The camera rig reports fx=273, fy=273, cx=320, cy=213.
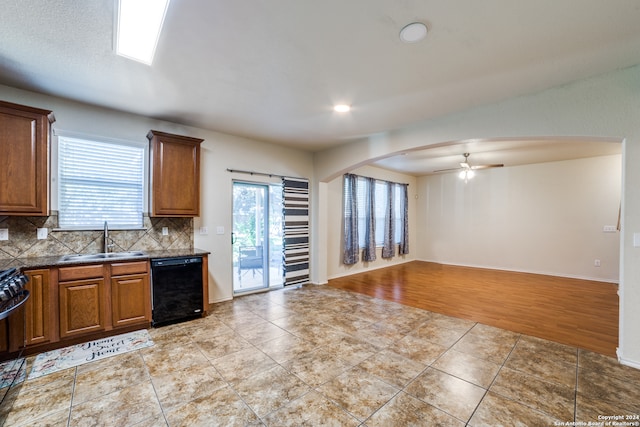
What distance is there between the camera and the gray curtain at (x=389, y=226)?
7.55m

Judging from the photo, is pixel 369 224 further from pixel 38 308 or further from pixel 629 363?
pixel 38 308

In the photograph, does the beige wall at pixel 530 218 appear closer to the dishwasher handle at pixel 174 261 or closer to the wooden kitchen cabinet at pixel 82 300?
the dishwasher handle at pixel 174 261

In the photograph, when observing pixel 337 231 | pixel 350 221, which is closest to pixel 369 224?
pixel 350 221

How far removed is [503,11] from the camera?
1.84 metres

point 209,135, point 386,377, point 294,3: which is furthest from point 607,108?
point 209,135

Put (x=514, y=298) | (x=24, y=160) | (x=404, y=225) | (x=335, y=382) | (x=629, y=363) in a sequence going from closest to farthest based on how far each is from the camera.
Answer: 1. (x=335, y=382)
2. (x=629, y=363)
3. (x=24, y=160)
4. (x=514, y=298)
5. (x=404, y=225)

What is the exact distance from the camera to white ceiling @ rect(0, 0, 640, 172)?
1.85m

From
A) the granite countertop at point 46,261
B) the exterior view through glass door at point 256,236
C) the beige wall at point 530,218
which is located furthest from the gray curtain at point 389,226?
the granite countertop at point 46,261

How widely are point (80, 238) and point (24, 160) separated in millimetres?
1006

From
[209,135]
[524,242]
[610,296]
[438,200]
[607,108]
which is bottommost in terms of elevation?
[610,296]

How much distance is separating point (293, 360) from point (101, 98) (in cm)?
364

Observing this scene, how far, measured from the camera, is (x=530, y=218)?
22.3 ft

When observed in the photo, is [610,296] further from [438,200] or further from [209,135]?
[209,135]

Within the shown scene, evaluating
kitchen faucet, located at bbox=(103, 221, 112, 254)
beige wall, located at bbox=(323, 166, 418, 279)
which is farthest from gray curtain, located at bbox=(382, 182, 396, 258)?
kitchen faucet, located at bbox=(103, 221, 112, 254)
